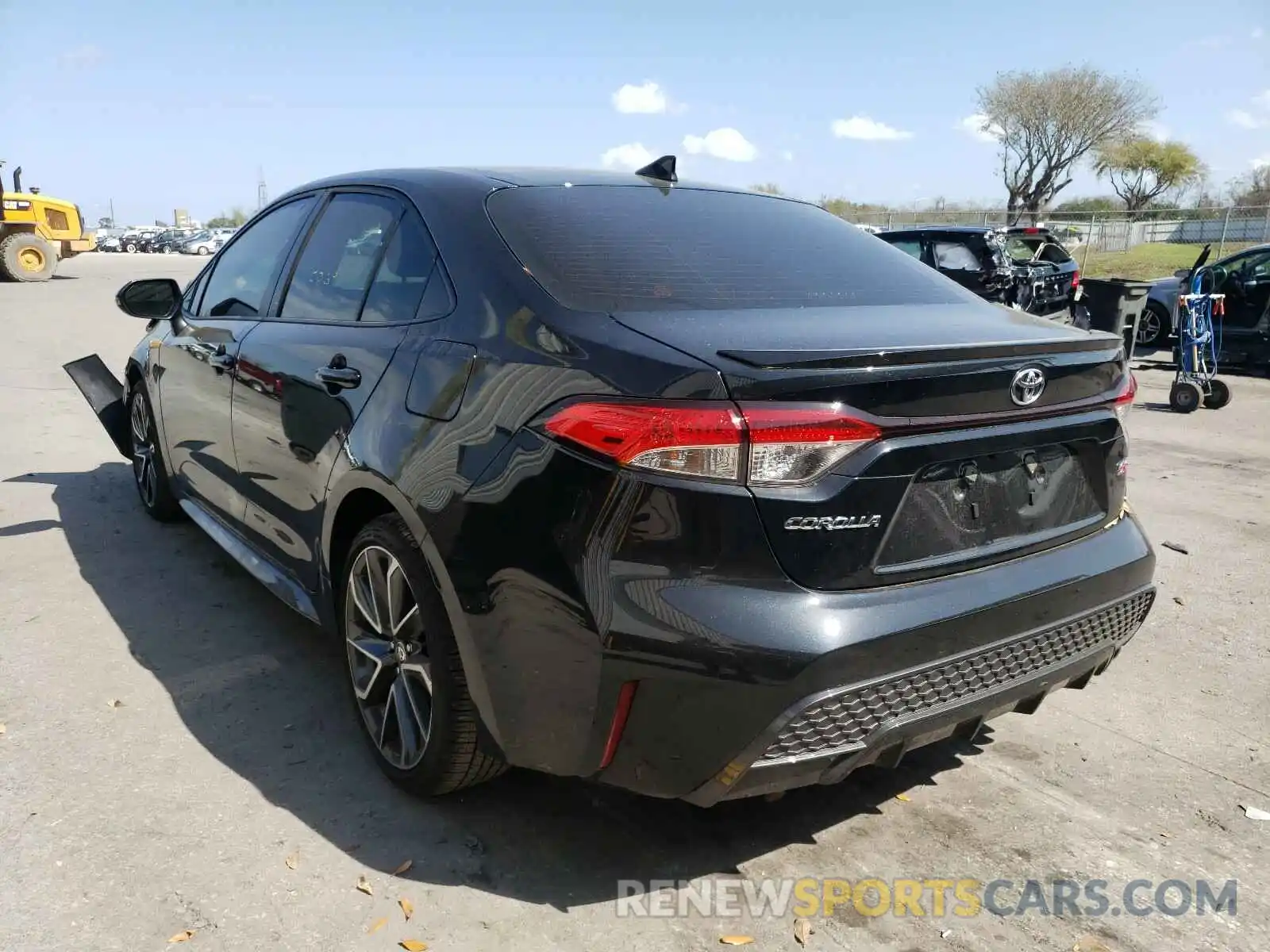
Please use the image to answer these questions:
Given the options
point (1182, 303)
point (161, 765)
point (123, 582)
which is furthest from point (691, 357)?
point (1182, 303)

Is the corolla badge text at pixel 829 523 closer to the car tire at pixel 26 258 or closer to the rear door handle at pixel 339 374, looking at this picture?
the rear door handle at pixel 339 374

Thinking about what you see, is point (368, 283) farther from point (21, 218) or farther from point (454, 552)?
point (21, 218)

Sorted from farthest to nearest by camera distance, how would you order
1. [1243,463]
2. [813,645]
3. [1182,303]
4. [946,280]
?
[1182,303], [1243,463], [946,280], [813,645]

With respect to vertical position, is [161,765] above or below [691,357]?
below

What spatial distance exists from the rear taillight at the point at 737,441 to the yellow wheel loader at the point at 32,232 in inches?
1026

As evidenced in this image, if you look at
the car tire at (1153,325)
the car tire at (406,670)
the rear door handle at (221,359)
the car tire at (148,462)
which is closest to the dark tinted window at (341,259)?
the rear door handle at (221,359)

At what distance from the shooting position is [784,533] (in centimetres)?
209

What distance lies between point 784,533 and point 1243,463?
22.7 ft

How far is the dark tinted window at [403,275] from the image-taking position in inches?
112

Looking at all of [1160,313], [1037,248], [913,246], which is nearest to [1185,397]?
[913,246]

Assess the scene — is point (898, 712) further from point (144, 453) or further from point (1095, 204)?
point (1095, 204)

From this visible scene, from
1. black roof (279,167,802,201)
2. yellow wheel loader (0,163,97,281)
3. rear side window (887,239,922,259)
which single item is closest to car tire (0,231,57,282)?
yellow wheel loader (0,163,97,281)

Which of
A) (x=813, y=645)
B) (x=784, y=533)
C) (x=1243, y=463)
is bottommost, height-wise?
(x=1243, y=463)

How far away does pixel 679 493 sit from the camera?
206 cm
